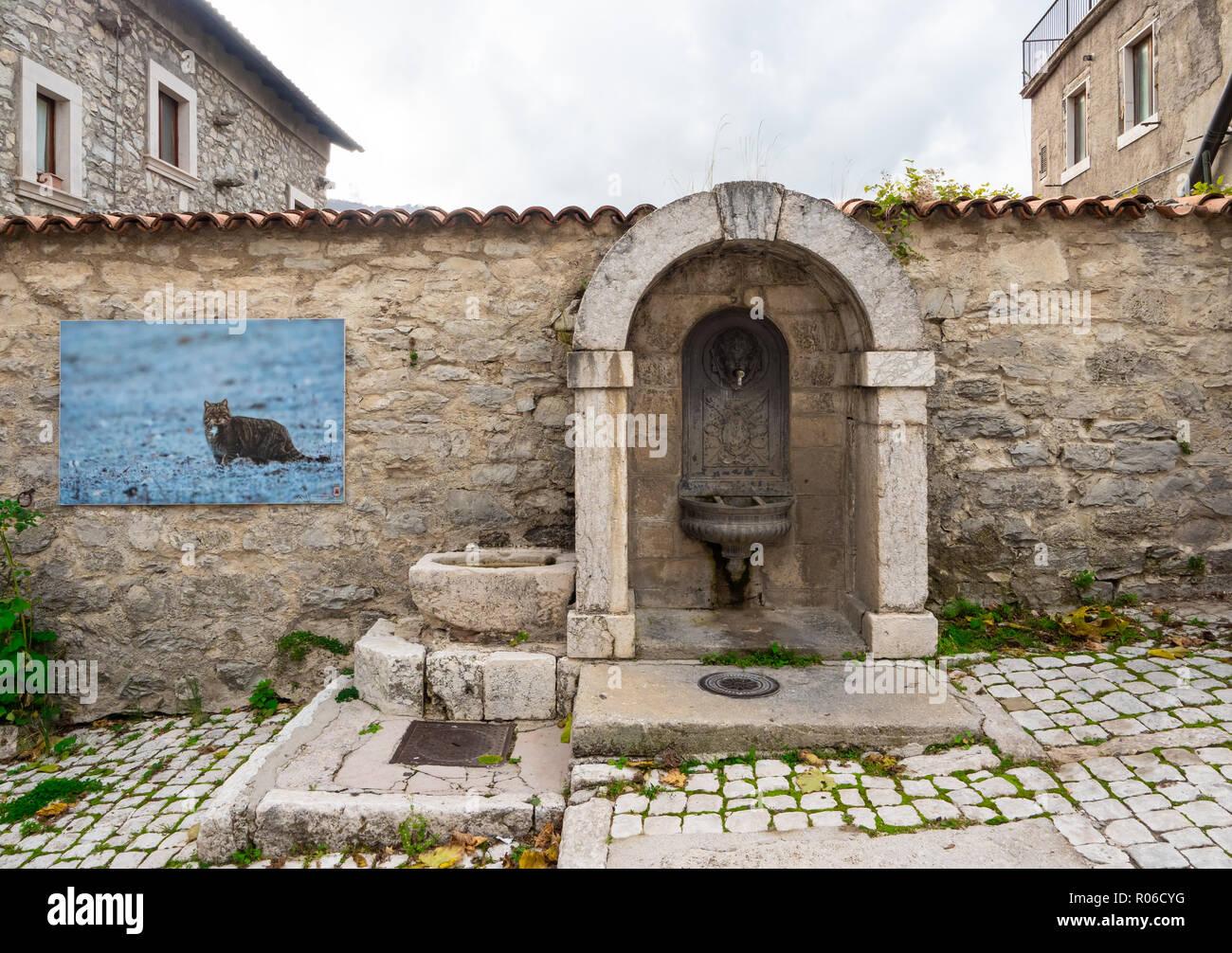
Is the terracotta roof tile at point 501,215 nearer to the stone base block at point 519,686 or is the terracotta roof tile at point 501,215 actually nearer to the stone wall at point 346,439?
the stone wall at point 346,439

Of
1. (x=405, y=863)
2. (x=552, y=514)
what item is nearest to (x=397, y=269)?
(x=552, y=514)

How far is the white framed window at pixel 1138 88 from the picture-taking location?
31.8 ft

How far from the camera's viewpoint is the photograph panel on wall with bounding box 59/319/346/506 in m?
5.91

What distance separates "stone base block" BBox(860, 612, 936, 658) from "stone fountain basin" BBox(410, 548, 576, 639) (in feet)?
6.32

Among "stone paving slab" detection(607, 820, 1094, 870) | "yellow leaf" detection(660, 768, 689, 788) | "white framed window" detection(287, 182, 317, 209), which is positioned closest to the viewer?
"stone paving slab" detection(607, 820, 1094, 870)

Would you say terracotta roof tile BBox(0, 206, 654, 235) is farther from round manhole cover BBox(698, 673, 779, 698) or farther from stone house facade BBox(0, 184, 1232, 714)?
round manhole cover BBox(698, 673, 779, 698)

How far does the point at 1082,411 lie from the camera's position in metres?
5.79

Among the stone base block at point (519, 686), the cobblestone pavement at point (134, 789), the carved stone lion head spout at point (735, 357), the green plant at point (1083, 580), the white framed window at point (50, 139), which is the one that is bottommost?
the cobblestone pavement at point (134, 789)

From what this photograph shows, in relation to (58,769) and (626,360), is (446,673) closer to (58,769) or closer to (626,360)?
(626,360)

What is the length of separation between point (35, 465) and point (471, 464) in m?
3.22

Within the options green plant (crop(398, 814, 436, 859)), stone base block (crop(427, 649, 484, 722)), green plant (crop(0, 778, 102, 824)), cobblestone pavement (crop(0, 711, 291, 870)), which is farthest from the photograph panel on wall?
green plant (crop(398, 814, 436, 859))

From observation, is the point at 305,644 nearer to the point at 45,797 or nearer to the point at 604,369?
the point at 45,797

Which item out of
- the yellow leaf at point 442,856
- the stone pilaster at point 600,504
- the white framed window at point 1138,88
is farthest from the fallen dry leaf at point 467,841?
the white framed window at point 1138,88

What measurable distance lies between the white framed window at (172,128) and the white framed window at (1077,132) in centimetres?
1196
